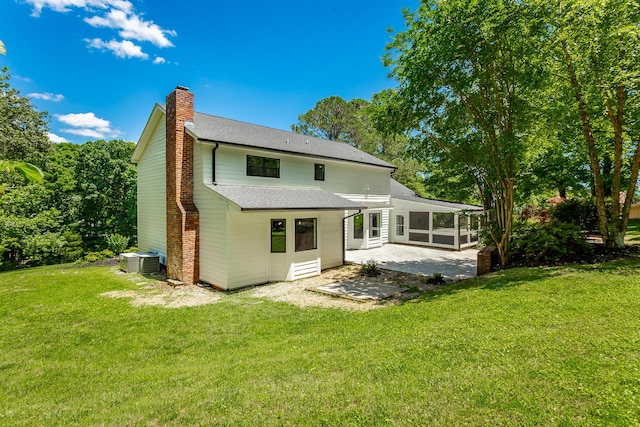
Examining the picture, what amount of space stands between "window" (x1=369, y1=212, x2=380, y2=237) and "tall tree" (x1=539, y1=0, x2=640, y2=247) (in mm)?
11823

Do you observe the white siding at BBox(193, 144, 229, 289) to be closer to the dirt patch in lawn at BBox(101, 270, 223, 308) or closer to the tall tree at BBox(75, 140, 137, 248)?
the dirt patch in lawn at BBox(101, 270, 223, 308)

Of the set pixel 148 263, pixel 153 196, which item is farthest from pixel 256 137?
pixel 148 263

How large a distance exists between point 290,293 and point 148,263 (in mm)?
8079

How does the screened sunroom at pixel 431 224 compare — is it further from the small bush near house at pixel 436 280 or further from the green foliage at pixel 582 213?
the small bush near house at pixel 436 280

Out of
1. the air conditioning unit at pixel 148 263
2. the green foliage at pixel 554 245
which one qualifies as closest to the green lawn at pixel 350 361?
the green foliage at pixel 554 245

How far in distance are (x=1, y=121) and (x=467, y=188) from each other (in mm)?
28269

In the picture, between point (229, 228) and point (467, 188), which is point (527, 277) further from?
point (229, 228)

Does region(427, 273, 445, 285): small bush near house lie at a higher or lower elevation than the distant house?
lower

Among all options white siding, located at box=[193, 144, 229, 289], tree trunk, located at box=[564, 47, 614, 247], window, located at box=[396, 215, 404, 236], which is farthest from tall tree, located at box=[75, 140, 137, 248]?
tree trunk, located at box=[564, 47, 614, 247]

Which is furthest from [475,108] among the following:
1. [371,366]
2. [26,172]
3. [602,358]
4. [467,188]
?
[26,172]

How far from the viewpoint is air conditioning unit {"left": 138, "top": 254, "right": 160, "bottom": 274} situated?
1409 centimetres

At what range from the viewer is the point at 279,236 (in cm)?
1220

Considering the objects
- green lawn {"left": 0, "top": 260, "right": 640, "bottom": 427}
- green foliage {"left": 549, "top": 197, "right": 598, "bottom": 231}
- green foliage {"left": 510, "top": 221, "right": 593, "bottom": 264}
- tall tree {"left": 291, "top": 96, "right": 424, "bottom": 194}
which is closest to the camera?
green lawn {"left": 0, "top": 260, "right": 640, "bottom": 427}

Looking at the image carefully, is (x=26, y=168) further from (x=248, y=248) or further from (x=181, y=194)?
(x=181, y=194)
